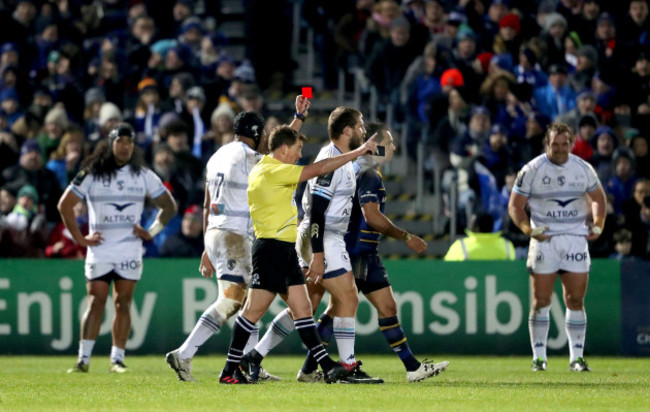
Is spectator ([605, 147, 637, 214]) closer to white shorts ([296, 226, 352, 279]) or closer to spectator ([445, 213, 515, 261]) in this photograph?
spectator ([445, 213, 515, 261])

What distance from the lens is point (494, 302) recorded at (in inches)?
680

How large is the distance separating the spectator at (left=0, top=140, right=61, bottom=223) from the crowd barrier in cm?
207

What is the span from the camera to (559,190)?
552 inches

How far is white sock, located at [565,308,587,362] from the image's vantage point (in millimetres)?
14180

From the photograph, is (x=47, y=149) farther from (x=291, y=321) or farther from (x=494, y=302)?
(x=291, y=321)

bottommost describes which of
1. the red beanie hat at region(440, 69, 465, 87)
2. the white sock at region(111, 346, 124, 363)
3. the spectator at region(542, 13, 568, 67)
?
the white sock at region(111, 346, 124, 363)

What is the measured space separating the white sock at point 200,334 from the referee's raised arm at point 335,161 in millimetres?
1797

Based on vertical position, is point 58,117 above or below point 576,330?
above

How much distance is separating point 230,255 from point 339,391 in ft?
6.72

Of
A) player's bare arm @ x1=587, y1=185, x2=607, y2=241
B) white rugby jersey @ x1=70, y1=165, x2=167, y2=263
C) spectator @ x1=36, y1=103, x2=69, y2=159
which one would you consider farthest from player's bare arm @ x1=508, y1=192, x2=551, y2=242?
spectator @ x1=36, y1=103, x2=69, y2=159

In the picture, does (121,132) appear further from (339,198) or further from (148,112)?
(148,112)

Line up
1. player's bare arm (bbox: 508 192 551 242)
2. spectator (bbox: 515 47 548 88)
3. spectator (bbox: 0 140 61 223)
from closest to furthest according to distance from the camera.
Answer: player's bare arm (bbox: 508 192 551 242)
spectator (bbox: 0 140 61 223)
spectator (bbox: 515 47 548 88)

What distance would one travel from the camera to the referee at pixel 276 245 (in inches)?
445

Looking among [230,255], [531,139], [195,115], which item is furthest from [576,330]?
[195,115]
